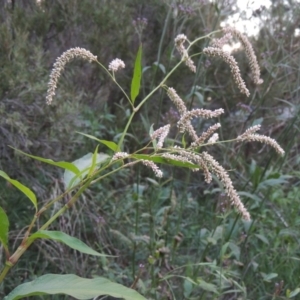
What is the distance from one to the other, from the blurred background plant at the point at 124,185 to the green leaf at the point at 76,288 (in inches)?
49.8

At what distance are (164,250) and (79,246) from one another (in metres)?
1.39

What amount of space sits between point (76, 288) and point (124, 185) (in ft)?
10.8

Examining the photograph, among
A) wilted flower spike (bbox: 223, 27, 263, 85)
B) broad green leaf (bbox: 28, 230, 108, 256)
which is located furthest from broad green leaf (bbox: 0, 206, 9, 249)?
wilted flower spike (bbox: 223, 27, 263, 85)

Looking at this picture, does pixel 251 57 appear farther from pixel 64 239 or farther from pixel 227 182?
pixel 64 239

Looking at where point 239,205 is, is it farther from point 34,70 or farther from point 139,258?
point 34,70

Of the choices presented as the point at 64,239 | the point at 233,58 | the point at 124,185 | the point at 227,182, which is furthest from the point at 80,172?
the point at 124,185

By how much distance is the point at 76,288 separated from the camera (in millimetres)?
1054

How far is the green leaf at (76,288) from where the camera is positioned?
1024 millimetres

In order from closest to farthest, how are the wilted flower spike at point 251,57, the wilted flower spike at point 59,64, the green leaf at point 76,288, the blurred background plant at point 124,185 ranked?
the green leaf at point 76,288 → the wilted flower spike at point 59,64 → the wilted flower spike at point 251,57 → the blurred background plant at point 124,185

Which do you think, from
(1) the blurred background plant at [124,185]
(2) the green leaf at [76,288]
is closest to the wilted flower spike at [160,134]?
(2) the green leaf at [76,288]

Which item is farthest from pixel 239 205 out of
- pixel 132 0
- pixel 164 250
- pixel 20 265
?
pixel 132 0

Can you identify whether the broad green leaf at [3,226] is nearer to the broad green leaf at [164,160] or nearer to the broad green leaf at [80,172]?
the broad green leaf at [80,172]

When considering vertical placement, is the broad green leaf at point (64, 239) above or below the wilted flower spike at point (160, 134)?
below

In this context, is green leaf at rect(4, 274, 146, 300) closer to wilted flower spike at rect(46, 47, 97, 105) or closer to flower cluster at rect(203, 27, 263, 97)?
wilted flower spike at rect(46, 47, 97, 105)
